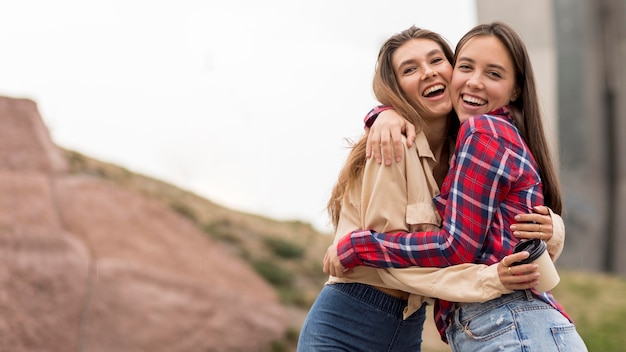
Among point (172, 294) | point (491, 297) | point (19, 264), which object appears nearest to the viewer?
point (491, 297)

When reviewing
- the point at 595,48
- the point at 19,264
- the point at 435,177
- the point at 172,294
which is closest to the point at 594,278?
the point at 595,48

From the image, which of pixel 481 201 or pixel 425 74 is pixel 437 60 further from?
pixel 481 201

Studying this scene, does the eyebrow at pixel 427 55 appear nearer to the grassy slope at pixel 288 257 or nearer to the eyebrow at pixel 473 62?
the eyebrow at pixel 473 62

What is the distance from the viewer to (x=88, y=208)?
7195mm

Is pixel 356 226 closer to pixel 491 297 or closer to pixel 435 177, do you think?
pixel 435 177

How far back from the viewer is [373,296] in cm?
232

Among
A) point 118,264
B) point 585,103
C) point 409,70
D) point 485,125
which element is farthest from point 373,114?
point 585,103

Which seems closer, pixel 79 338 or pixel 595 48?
pixel 79 338

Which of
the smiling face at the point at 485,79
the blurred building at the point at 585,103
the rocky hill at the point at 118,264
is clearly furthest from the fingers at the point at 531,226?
the blurred building at the point at 585,103

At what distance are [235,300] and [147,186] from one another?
76.3 inches

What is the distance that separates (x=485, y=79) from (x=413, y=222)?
45 cm

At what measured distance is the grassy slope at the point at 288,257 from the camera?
8.02 metres

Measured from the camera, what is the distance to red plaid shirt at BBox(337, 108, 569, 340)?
2053mm

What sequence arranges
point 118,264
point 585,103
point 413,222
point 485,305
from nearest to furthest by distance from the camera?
point 485,305 < point 413,222 < point 118,264 < point 585,103
